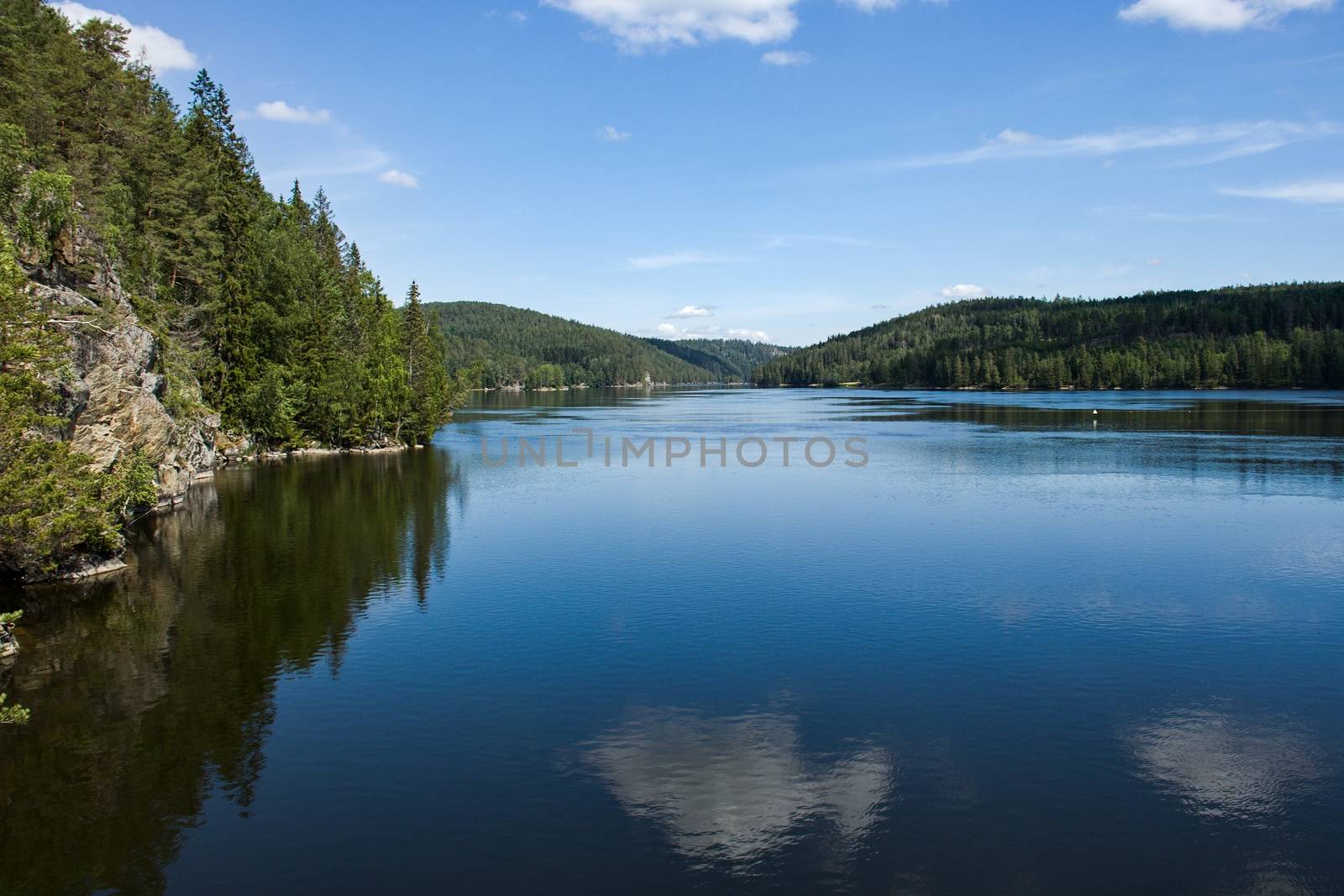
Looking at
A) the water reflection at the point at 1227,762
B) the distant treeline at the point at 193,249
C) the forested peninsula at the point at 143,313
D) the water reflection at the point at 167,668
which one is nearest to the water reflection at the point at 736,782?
the water reflection at the point at 1227,762

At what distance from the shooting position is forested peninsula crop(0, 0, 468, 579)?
24.5 m

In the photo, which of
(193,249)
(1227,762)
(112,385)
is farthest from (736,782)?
(193,249)

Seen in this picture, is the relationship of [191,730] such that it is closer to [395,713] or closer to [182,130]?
[395,713]

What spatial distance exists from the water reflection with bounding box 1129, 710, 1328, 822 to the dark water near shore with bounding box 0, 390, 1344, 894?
7cm

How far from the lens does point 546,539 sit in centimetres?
3603

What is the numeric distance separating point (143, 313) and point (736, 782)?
44.1 meters

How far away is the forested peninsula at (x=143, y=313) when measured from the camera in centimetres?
2445

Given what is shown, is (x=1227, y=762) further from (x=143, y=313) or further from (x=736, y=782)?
(x=143, y=313)

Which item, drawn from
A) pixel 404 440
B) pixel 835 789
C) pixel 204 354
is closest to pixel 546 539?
pixel 835 789

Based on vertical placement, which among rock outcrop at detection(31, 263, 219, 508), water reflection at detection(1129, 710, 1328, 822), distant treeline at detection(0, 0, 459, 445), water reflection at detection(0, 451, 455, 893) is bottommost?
water reflection at detection(1129, 710, 1328, 822)

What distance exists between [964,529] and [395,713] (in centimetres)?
2607

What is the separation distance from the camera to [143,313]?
4588 centimetres

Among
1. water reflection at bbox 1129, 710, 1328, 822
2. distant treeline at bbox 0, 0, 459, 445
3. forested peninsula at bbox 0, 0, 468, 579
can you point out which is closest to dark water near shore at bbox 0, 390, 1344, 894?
water reflection at bbox 1129, 710, 1328, 822

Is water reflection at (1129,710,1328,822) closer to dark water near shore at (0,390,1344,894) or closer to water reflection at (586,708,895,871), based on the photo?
dark water near shore at (0,390,1344,894)
